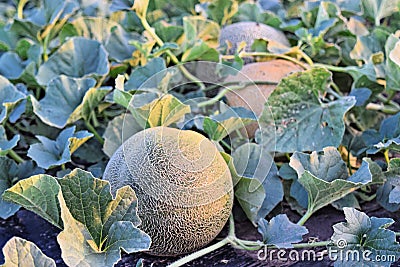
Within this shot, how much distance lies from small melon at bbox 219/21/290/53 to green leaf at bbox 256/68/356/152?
0.63 ft

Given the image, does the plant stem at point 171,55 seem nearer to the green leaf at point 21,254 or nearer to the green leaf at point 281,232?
the green leaf at point 281,232

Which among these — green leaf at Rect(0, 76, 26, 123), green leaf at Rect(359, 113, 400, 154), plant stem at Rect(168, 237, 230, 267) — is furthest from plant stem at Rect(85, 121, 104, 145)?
green leaf at Rect(359, 113, 400, 154)

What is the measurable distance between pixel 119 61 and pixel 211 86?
205mm

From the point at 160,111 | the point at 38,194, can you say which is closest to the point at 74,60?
the point at 160,111

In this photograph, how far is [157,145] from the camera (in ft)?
2.77

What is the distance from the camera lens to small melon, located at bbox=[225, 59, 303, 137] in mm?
1090

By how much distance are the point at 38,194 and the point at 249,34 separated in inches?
24.4

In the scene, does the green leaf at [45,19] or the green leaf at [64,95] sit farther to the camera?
the green leaf at [45,19]

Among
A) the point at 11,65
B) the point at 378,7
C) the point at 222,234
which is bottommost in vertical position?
the point at 222,234

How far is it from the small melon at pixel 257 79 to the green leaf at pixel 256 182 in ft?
0.35

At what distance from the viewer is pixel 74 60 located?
1.18 meters

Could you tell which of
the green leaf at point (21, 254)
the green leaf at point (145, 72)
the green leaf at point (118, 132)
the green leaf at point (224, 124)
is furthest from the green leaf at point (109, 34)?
the green leaf at point (21, 254)

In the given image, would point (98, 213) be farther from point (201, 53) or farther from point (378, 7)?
point (378, 7)

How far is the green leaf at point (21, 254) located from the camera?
66 cm
